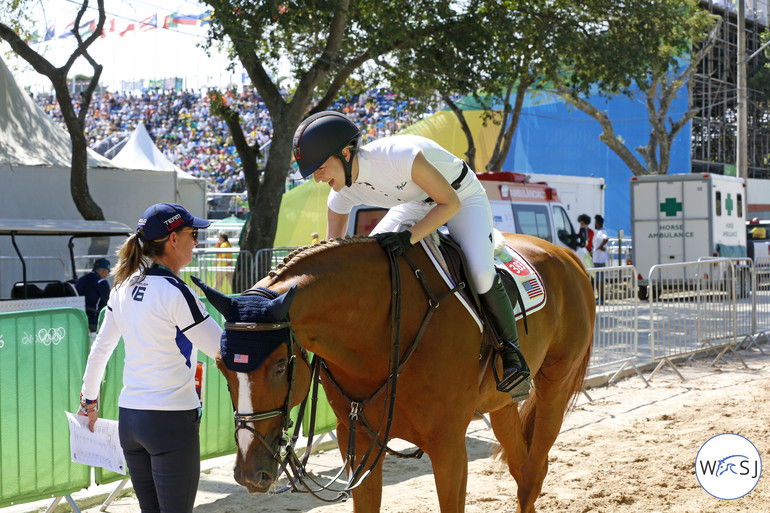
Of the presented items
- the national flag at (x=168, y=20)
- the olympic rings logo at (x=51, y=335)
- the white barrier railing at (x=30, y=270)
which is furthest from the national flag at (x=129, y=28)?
the olympic rings logo at (x=51, y=335)

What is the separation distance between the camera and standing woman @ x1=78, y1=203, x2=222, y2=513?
3432 millimetres

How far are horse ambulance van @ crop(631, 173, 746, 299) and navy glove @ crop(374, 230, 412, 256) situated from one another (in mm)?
17251

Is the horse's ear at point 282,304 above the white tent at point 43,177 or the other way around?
the other way around

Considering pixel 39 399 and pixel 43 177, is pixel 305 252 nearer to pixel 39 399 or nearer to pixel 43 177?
pixel 39 399

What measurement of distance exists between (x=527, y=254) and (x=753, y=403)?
4.80 metres

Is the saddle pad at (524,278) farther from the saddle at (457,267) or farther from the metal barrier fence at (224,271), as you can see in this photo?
the metal barrier fence at (224,271)

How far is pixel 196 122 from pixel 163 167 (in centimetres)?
2795

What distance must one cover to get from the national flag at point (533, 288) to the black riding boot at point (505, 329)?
2.00 ft

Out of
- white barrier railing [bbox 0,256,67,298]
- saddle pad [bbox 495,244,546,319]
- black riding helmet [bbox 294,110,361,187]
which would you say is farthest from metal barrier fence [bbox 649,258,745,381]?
white barrier railing [bbox 0,256,67,298]

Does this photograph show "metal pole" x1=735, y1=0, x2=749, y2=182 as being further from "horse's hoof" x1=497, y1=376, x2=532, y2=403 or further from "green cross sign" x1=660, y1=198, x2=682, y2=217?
"horse's hoof" x1=497, y1=376, x2=532, y2=403

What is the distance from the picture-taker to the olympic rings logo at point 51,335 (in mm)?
5152

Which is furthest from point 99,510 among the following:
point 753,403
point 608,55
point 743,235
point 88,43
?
point 743,235

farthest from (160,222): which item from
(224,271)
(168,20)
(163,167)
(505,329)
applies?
(168,20)

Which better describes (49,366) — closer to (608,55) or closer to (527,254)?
(527,254)
